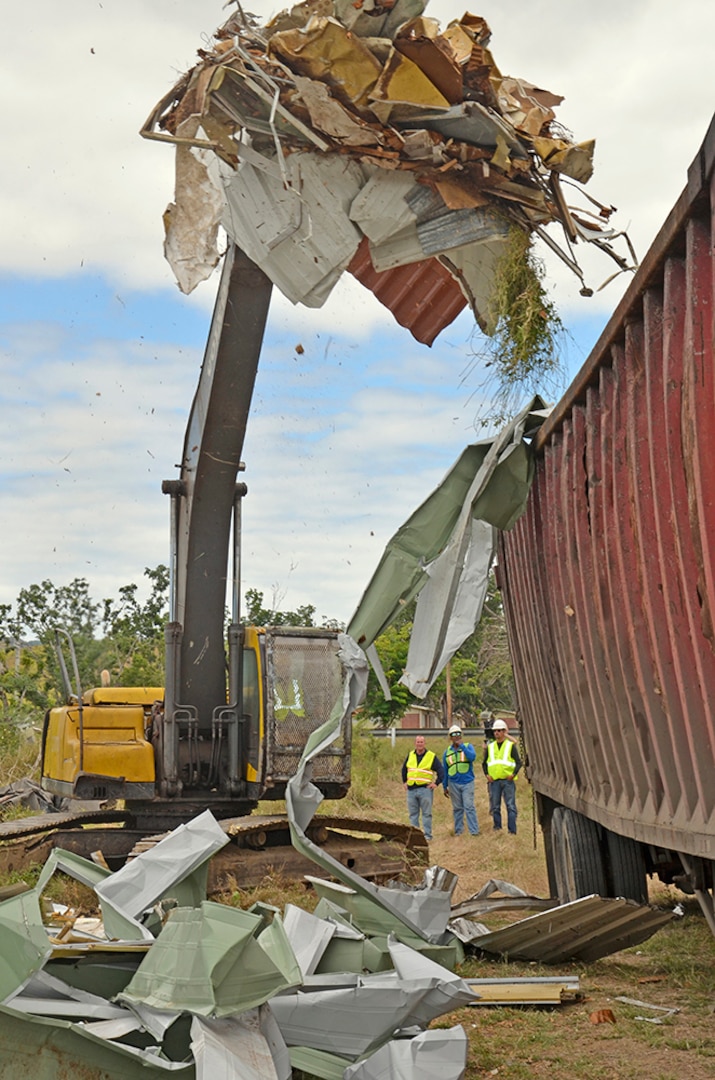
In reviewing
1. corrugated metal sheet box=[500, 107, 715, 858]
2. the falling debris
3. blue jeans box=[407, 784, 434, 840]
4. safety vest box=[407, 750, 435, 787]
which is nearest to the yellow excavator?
corrugated metal sheet box=[500, 107, 715, 858]

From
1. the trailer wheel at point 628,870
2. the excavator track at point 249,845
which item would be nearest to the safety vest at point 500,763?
the excavator track at point 249,845

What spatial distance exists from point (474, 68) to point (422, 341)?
1943mm

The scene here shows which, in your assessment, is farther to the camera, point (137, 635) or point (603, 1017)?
point (137, 635)

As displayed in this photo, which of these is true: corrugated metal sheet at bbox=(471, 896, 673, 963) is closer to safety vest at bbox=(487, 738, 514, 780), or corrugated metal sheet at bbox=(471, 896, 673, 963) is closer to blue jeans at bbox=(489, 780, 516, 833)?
blue jeans at bbox=(489, 780, 516, 833)

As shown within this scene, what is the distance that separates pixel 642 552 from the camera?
5086mm

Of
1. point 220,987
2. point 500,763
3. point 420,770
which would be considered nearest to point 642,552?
point 220,987

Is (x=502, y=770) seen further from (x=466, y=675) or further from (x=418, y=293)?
(x=466, y=675)

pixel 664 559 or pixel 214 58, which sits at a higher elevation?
pixel 214 58

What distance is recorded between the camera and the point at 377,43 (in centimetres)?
554

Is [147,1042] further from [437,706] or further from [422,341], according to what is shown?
[437,706]

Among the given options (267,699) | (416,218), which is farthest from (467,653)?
(416,218)

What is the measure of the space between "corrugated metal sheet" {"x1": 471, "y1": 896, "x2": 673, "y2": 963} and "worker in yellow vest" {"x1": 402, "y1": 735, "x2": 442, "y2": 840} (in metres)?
7.47

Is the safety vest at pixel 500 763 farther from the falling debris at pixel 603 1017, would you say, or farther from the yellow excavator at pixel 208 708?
the falling debris at pixel 603 1017

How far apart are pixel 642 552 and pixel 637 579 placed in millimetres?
259
